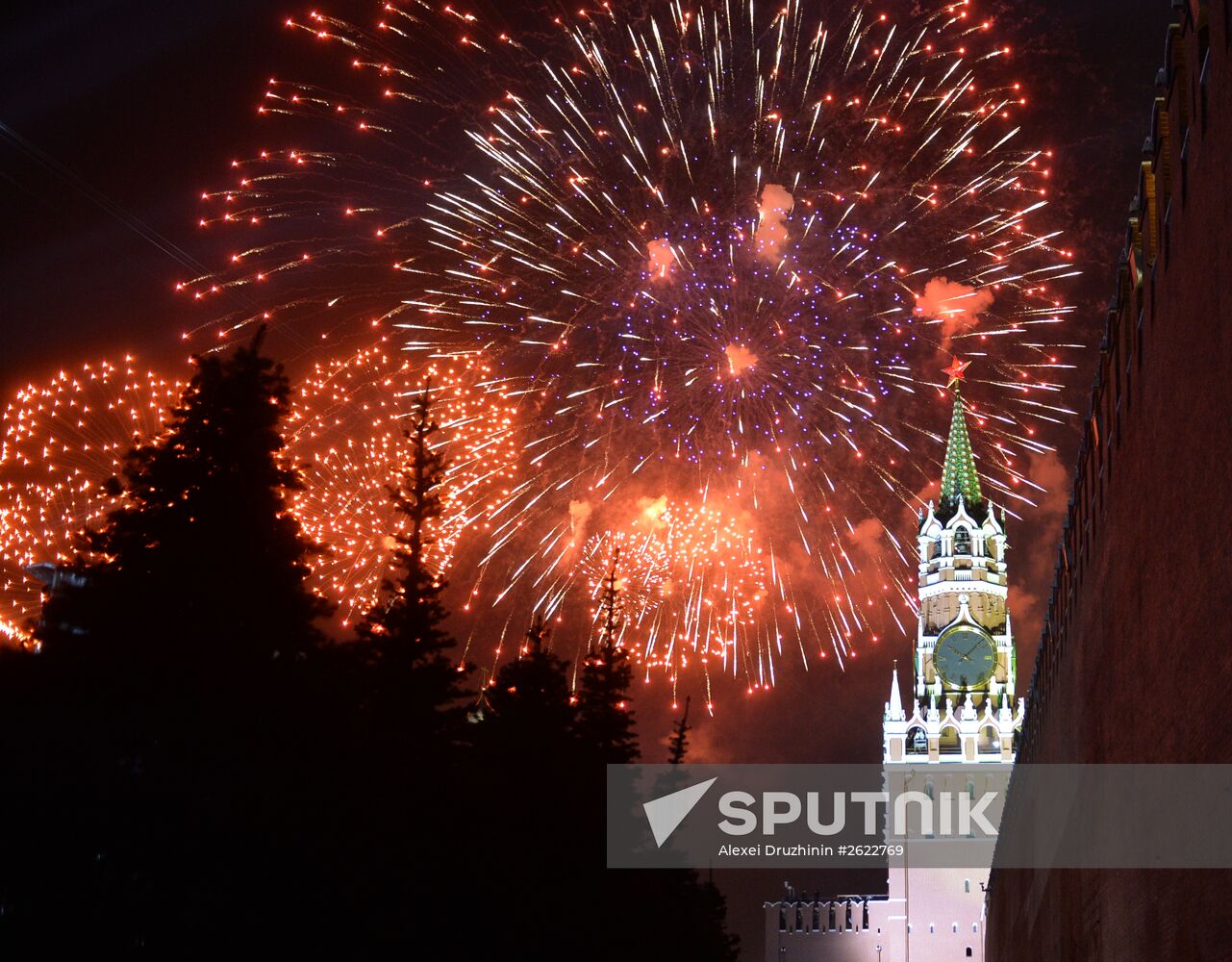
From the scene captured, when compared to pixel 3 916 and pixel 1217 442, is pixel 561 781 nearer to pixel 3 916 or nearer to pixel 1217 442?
pixel 3 916

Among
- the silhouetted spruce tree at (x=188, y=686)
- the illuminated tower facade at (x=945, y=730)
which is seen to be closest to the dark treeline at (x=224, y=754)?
the silhouetted spruce tree at (x=188, y=686)

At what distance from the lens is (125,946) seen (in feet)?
52.0

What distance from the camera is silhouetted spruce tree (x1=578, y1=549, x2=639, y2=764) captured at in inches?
1522

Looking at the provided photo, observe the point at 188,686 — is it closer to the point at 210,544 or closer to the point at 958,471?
the point at 210,544

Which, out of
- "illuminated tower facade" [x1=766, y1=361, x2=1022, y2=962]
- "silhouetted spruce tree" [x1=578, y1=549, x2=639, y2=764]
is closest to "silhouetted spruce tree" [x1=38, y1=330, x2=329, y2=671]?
"silhouetted spruce tree" [x1=578, y1=549, x2=639, y2=764]

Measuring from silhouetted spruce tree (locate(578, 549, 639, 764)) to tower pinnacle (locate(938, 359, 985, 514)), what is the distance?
2837 inches

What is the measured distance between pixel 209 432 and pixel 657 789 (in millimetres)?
27821

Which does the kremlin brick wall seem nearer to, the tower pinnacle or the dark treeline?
the dark treeline

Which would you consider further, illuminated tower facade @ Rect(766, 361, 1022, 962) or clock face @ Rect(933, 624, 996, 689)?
clock face @ Rect(933, 624, 996, 689)

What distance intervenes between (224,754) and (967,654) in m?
93.2

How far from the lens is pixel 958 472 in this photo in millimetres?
113312

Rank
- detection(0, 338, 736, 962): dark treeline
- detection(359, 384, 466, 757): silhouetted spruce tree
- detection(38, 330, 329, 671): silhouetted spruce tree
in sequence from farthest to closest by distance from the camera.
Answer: detection(359, 384, 466, 757): silhouetted spruce tree
detection(38, 330, 329, 671): silhouetted spruce tree
detection(0, 338, 736, 962): dark treeline

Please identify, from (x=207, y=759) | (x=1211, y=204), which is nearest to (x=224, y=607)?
(x=207, y=759)

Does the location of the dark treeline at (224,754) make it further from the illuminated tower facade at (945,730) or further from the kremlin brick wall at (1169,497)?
the illuminated tower facade at (945,730)
